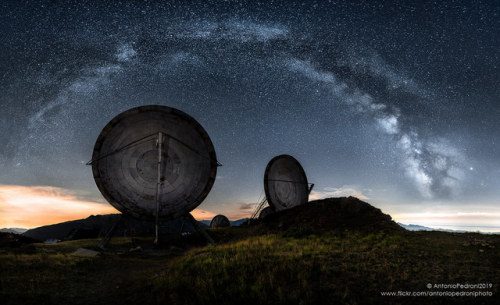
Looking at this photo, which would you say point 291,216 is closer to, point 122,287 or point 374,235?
point 374,235

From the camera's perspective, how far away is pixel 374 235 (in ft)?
52.0

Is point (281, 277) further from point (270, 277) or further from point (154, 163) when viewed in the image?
point (154, 163)

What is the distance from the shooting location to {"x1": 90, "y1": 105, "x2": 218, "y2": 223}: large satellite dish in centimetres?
1788

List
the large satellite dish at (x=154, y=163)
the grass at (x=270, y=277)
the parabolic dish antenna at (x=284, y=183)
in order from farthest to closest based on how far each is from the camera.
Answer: the parabolic dish antenna at (x=284, y=183) → the large satellite dish at (x=154, y=163) → the grass at (x=270, y=277)

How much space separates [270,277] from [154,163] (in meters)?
13.5

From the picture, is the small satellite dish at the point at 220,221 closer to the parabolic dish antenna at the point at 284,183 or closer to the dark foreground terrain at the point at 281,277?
the parabolic dish antenna at the point at 284,183

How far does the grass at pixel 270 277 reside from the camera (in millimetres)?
7070

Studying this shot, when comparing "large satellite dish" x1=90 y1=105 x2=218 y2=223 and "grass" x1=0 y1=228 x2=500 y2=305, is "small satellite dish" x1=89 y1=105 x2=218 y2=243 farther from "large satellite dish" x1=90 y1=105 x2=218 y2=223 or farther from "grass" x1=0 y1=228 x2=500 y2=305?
"grass" x1=0 y1=228 x2=500 y2=305

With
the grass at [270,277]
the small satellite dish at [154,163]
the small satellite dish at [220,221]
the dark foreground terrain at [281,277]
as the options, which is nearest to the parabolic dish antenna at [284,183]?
the small satellite dish at [154,163]

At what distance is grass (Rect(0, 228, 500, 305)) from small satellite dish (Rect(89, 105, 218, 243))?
5.67 meters

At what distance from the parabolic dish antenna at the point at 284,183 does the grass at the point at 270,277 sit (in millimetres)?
17831

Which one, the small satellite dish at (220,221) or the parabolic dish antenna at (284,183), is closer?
the parabolic dish antenna at (284,183)

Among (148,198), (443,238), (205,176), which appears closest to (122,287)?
(148,198)

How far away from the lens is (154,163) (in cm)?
1906
